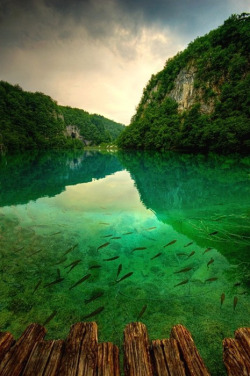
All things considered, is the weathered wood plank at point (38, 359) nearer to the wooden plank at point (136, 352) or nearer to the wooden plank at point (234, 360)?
the wooden plank at point (136, 352)

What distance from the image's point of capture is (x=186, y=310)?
3477 mm

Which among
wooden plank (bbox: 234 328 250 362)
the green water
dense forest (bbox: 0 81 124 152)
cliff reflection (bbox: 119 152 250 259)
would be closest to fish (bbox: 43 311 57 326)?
the green water

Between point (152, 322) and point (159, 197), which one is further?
point (159, 197)

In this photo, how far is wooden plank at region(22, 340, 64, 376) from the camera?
→ 63.9 inches

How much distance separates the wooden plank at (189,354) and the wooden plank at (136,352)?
0.33m

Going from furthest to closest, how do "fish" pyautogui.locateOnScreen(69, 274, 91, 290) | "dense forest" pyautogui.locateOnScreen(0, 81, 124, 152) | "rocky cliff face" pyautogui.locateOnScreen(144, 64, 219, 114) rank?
"dense forest" pyautogui.locateOnScreen(0, 81, 124, 152), "rocky cliff face" pyautogui.locateOnScreen(144, 64, 219, 114), "fish" pyautogui.locateOnScreen(69, 274, 91, 290)

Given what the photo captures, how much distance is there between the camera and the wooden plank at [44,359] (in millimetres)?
1624

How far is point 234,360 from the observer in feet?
5.58

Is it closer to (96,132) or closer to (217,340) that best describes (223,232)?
(217,340)

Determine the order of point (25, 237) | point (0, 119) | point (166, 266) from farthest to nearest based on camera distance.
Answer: point (0, 119) → point (25, 237) → point (166, 266)

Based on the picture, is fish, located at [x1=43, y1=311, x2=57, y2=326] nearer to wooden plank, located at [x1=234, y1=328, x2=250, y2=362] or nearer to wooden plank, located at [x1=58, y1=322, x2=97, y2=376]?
wooden plank, located at [x1=58, y1=322, x2=97, y2=376]

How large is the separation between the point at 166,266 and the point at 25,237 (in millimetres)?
4775

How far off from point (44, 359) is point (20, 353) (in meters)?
0.27

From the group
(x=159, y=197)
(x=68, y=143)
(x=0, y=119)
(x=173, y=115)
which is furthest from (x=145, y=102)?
(x=159, y=197)
